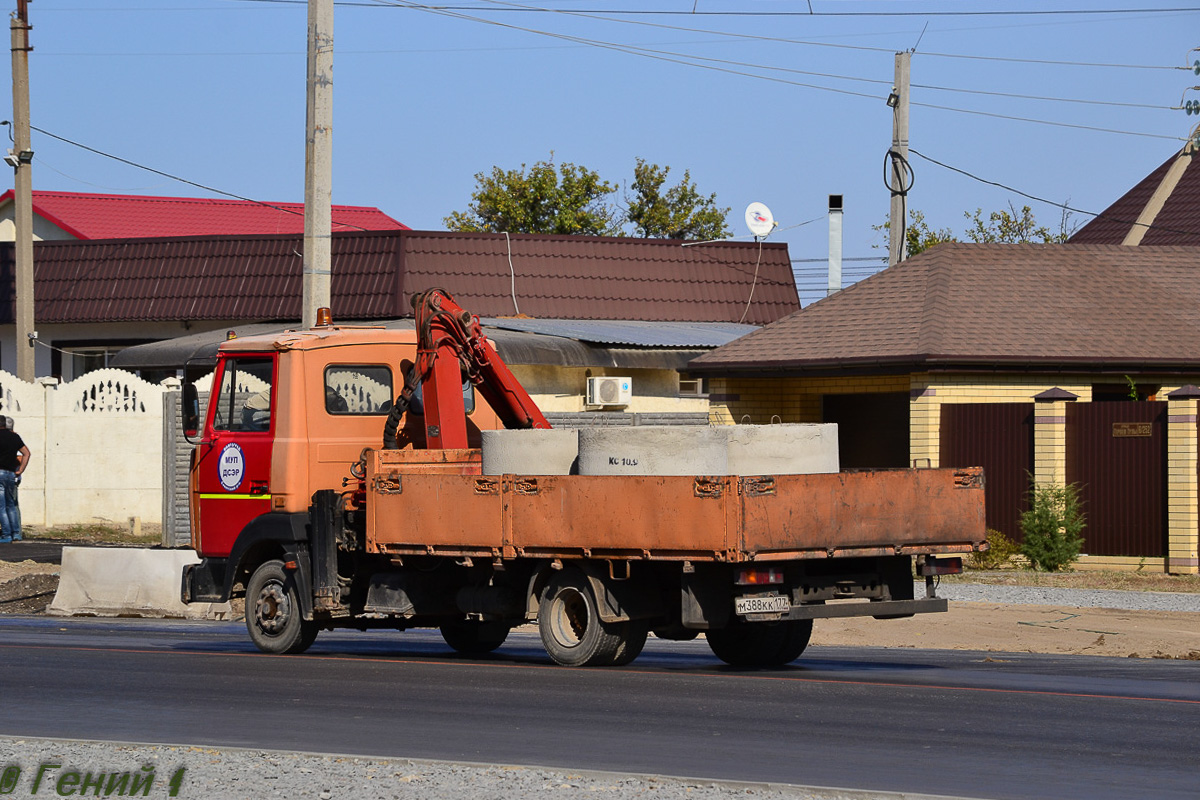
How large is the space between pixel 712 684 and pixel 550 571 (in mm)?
1516

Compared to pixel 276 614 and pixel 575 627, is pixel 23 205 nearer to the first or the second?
pixel 276 614

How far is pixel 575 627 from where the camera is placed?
12562 millimetres

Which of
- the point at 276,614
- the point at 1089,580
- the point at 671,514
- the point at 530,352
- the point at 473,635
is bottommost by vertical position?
the point at 1089,580

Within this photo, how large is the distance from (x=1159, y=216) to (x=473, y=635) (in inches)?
977

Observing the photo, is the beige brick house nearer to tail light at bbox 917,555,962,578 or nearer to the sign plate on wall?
the sign plate on wall

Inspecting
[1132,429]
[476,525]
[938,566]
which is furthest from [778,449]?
[1132,429]

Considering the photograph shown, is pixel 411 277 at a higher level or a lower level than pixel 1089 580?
higher

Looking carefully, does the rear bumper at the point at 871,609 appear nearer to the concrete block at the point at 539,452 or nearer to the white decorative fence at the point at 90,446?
the concrete block at the point at 539,452

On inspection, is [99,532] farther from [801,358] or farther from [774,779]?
[774,779]

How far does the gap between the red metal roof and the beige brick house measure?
21117 millimetres

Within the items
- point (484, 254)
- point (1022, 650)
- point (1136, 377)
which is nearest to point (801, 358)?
point (1136, 377)

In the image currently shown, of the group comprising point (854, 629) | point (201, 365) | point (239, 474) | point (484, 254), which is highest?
point (484, 254)

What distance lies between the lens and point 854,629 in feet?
56.3

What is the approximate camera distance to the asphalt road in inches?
337
